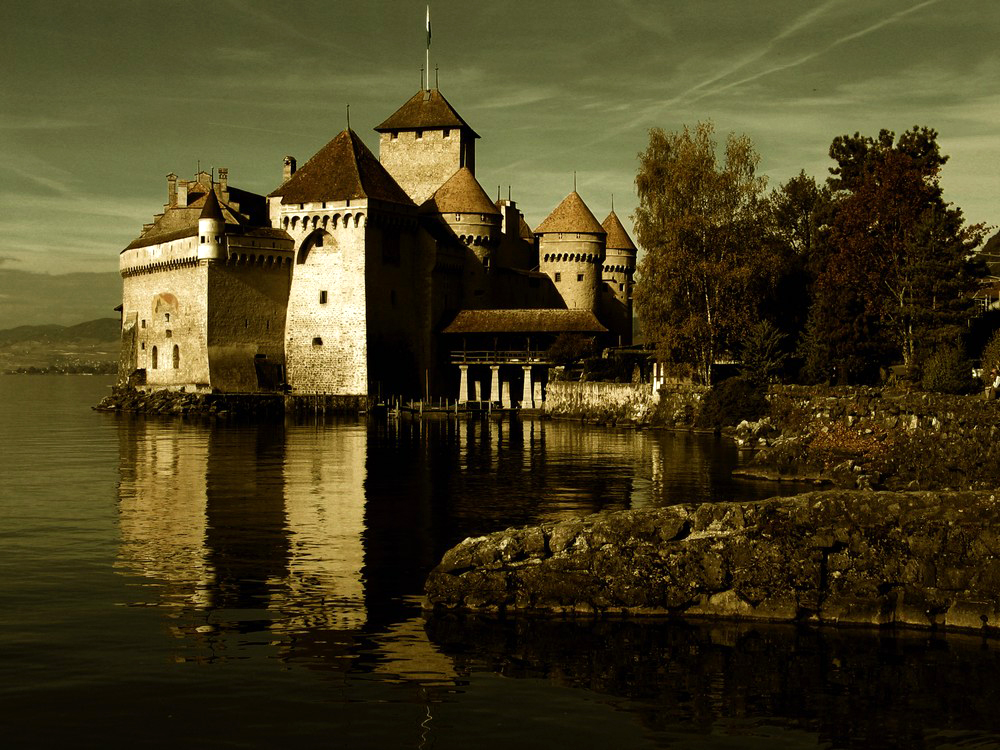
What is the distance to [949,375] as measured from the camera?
3388cm

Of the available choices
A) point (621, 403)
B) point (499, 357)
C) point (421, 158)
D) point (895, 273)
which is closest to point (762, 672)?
point (895, 273)

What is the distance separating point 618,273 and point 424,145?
17.1 metres

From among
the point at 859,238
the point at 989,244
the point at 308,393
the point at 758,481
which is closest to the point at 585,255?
the point at 308,393

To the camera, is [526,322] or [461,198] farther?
[461,198]

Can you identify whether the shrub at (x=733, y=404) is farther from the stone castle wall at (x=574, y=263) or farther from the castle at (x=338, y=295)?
the stone castle wall at (x=574, y=263)

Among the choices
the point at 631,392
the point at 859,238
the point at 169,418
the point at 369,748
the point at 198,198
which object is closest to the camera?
the point at 369,748

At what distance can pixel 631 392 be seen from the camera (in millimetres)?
57188

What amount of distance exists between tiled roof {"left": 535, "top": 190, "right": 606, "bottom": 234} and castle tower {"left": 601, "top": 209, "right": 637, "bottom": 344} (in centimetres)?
552

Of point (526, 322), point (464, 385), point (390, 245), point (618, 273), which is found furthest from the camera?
point (618, 273)

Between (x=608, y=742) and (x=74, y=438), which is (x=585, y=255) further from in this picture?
(x=608, y=742)

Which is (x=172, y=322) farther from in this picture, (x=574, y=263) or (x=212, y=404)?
(x=574, y=263)

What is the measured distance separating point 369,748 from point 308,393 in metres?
57.3

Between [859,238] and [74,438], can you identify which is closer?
[859,238]

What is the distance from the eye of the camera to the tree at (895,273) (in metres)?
40.1
